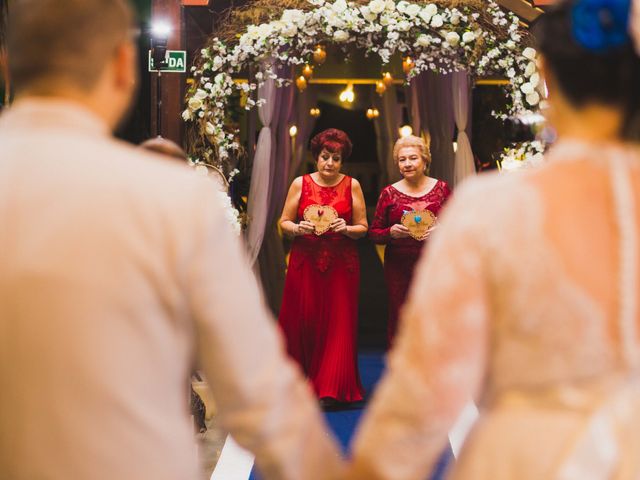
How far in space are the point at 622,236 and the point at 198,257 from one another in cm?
81

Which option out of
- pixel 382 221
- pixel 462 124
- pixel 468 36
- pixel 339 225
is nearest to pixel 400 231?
pixel 382 221

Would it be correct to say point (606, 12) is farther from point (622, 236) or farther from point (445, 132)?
point (445, 132)

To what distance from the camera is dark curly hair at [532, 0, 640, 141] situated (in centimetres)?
190

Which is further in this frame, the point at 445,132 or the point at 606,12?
the point at 445,132

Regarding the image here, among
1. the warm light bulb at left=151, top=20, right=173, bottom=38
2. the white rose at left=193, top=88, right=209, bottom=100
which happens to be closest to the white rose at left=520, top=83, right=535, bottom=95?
the white rose at left=193, top=88, right=209, bottom=100

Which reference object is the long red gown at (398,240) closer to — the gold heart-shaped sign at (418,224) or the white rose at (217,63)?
the gold heart-shaped sign at (418,224)

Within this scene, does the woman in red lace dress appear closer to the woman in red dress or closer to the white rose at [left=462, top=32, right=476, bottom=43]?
the woman in red dress

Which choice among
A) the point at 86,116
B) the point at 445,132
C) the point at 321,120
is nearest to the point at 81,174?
the point at 86,116

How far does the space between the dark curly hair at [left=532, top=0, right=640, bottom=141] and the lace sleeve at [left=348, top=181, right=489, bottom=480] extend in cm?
31

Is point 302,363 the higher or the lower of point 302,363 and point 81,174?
the lower

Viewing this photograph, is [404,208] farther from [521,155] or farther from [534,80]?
[534,80]

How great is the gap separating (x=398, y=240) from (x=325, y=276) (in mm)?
637

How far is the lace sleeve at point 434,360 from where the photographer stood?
1.86m

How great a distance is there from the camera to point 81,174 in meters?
1.82
